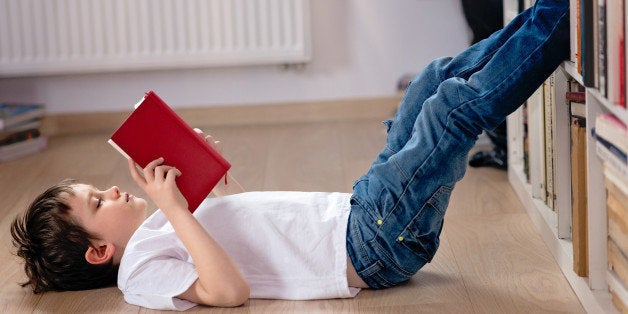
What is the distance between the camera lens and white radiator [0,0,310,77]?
119 inches

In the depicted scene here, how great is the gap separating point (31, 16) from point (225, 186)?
1498 mm

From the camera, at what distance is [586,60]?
1.36 m

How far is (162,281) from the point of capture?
60.9 inches

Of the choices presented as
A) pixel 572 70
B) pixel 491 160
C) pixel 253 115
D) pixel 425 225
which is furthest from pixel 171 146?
pixel 253 115

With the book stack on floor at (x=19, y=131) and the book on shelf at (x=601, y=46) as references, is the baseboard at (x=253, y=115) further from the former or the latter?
the book on shelf at (x=601, y=46)

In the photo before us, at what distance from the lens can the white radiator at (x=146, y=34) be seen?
119 inches

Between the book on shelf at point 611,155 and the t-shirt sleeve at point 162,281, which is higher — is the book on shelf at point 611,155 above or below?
above

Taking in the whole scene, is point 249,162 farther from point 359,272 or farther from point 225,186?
point 359,272

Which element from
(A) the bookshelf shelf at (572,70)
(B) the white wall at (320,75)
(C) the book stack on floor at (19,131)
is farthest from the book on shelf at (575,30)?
(C) the book stack on floor at (19,131)

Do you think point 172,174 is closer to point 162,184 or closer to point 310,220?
point 162,184

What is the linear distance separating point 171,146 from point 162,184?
0.22 ft

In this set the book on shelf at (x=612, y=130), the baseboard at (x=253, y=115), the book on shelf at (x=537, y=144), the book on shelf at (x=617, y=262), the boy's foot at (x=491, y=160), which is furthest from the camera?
the baseboard at (x=253, y=115)

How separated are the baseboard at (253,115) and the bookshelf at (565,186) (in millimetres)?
886

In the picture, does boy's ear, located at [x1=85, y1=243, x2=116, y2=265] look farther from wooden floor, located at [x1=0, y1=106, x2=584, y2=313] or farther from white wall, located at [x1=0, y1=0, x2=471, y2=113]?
white wall, located at [x1=0, y1=0, x2=471, y2=113]
